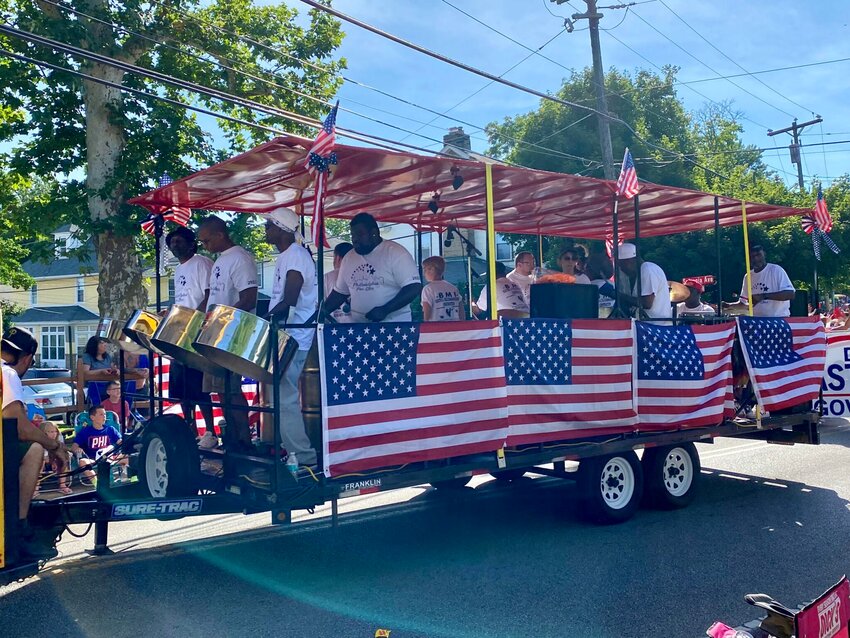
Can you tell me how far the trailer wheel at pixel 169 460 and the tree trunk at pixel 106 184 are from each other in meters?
8.38

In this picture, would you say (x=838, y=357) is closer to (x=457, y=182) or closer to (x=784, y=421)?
(x=784, y=421)

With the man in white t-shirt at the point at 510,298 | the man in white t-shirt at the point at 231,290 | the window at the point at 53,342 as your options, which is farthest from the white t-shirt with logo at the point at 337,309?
the window at the point at 53,342

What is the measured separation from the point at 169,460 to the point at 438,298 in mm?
4485

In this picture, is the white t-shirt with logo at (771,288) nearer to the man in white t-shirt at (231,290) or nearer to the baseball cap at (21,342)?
the man in white t-shirt at (231,290)

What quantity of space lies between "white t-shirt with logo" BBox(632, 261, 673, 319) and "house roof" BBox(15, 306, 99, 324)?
40638 mm

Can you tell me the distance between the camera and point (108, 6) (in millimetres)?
13945

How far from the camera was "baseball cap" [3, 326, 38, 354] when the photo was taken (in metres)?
5.52

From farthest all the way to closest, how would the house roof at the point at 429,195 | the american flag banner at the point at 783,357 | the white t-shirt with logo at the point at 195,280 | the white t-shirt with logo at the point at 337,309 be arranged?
the american flag banner at the point at 783,357 → the white t-shirt with logo at the point at 337,309 → the white t-shirt with logo at the point at 195,280 → the house roof at the point at 429,195

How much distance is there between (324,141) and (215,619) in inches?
123

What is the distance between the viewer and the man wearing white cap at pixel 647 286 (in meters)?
8.30

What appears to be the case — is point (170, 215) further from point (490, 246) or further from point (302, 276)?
point (490, 246)

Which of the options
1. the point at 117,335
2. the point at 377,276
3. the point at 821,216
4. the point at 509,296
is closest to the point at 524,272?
the point at 509,296

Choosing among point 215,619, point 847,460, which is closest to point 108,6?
point 215,619

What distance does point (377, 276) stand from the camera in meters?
6.60
